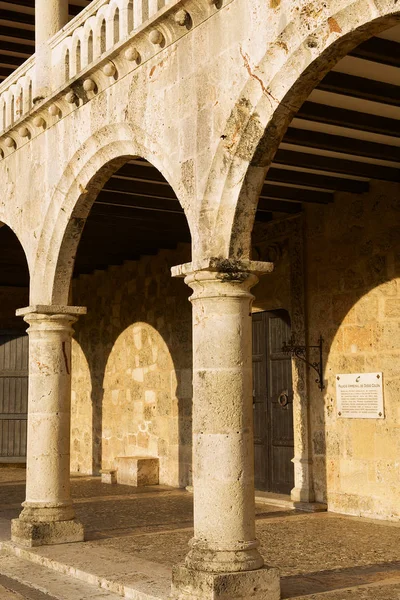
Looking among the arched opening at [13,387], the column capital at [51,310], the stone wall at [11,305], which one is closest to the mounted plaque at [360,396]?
the column capital at [51,310]

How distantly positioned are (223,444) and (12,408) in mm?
9534

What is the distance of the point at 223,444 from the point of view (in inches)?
189

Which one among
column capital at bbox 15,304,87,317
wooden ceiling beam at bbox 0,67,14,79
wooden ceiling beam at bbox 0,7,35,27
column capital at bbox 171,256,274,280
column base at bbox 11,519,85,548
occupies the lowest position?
column base at bbox 11,519,85,548

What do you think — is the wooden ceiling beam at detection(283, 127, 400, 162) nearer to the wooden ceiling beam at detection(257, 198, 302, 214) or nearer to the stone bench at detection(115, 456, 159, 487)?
the wooden ceiling beam at detection(257, 198, 302, 214)

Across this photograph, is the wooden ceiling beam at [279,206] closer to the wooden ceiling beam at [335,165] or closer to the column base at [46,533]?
the wooden ceiling beam at [335,165]

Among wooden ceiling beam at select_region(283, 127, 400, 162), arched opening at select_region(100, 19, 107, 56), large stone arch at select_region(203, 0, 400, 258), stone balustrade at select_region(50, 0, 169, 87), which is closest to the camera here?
large stone arch at select_region(203, 0, 400, 258)

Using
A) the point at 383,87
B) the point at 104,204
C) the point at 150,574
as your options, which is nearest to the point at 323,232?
the point at 104,204

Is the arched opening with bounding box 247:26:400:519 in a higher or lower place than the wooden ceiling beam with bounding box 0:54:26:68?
lower

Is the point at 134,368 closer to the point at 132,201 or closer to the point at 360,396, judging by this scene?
the point at 132,201

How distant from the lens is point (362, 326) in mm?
8148

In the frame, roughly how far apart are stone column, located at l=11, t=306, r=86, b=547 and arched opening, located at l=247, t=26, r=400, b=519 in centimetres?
239

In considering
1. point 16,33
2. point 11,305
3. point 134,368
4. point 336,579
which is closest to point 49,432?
point 336,579

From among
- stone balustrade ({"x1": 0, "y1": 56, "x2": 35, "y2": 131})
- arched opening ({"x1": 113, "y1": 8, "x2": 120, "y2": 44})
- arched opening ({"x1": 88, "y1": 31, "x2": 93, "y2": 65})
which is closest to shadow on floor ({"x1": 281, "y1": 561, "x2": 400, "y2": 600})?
arched opening ({"x1": 113, "y1": 8, "x2": 120, "y2": 44})

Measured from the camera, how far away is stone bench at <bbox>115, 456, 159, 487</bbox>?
11.0m
